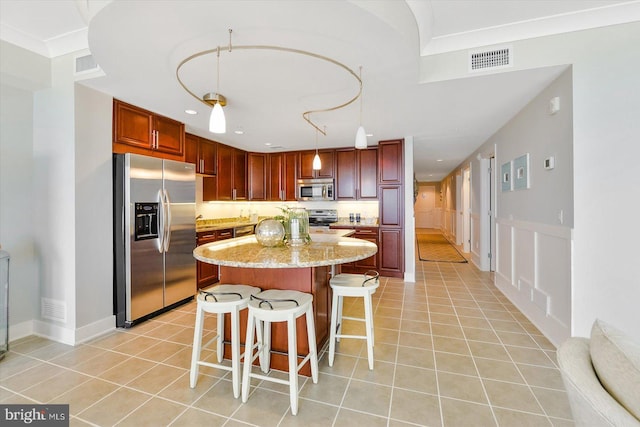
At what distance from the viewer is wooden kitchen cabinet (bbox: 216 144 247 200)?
514cm

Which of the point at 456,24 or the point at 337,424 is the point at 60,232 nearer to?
the point at 337,424

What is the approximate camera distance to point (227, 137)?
187 inches

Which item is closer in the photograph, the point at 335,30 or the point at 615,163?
the point at 335,30

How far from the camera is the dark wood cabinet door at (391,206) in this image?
16.3 ft

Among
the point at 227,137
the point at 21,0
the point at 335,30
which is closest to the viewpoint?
the point at 335,30

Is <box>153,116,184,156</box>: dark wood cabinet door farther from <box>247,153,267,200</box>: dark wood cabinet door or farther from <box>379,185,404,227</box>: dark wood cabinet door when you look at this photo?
<box>379,185,404,227</box>: dark wood cabinet door

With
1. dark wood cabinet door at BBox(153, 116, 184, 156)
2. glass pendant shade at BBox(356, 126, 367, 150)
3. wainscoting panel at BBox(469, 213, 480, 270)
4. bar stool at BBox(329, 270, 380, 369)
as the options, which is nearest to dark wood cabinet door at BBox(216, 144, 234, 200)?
dark wood cabinet door at BBox(153, 116, 184, 156)

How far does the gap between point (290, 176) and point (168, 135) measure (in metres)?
2.61

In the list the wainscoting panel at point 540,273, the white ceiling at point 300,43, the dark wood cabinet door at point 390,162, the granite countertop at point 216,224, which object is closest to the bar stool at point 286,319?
the white ceiling at point 300,43

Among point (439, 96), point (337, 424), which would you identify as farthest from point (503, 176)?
point (337, 424)

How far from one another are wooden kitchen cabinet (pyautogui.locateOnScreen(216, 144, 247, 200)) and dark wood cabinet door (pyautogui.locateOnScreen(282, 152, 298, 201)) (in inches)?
32.1

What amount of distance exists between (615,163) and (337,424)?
267cm

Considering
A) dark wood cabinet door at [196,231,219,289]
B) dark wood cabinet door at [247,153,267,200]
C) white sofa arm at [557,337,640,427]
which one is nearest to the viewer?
white sofa arm at [557,337,640,427]

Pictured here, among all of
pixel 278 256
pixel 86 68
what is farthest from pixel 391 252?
pixel 86 68
